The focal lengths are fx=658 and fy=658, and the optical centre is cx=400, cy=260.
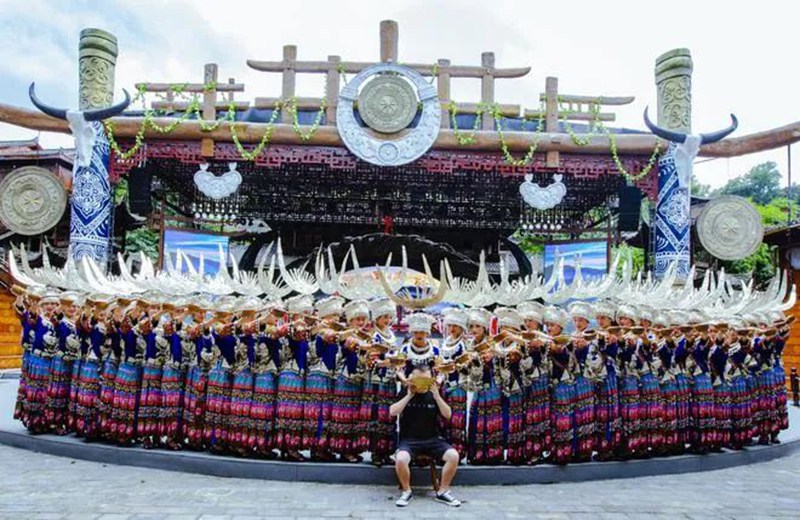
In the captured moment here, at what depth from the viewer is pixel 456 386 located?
5.44 metres

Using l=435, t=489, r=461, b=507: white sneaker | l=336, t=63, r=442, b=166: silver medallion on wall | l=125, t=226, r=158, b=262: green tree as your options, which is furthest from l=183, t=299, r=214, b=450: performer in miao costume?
l=125, t=226, r=158, b=262: green tree

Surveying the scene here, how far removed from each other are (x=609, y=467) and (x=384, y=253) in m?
10.5

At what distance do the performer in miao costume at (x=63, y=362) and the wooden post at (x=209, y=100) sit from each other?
19.7ft

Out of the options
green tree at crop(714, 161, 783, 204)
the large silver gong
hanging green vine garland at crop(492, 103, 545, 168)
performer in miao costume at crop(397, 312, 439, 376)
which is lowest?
performer in miao costume at crop(397, 312, 439, 376)

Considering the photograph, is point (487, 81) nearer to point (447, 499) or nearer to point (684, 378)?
point (684, 378)

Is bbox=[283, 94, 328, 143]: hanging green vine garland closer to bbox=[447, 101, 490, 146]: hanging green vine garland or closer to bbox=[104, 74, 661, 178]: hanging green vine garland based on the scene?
bbox=[104, 74, 661, 178]: hanging green vine garland

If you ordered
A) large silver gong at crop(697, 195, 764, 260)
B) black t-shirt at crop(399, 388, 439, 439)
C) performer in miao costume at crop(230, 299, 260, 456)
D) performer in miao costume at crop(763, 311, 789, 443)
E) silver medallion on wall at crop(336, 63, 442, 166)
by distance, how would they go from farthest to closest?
large silver gong at crop(697, 195, 764, 260) → silver medallion on wall at crop(336, 63, 442, 166) → performer in miao costume at crop(763, 311, 789, 443) → performer in miao costume at crop(230, 299, 260, 456) → black t-shirt at crop(399, 388, 439, 439)

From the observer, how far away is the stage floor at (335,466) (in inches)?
209

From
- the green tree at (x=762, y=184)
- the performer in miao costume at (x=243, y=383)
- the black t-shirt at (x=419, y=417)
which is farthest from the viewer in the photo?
the green tree at (x=762, y=184)

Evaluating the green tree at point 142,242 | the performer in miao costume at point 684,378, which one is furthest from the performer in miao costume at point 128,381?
the green tree at point 142,242

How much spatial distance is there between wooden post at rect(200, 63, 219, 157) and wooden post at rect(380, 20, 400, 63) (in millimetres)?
3029

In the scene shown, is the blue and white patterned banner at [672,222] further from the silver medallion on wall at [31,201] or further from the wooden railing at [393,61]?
the silver medallion on wall at [31,201]

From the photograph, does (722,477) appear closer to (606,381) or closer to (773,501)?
(773,501)

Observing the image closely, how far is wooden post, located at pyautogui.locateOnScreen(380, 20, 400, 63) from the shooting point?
38.7ft
